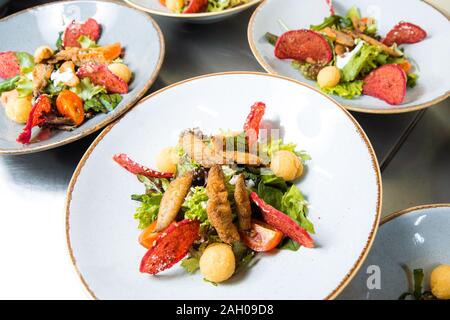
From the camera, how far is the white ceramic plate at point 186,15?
1.98m

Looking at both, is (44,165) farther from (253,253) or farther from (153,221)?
(253,253)

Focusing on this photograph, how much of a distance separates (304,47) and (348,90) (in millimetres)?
314

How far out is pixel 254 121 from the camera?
58.6 inches

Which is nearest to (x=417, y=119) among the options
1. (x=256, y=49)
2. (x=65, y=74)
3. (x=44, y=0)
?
(x=256, y=49)

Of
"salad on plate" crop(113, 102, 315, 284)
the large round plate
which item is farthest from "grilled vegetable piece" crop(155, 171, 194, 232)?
the large round plate

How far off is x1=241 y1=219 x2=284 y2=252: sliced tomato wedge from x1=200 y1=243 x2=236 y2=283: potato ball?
0.08 m

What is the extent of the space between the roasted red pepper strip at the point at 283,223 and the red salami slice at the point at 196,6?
1.18m

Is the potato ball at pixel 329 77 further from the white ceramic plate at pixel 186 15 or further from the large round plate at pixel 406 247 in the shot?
the large round plate at pixel 406 247

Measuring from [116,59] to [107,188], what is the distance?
83 centimetres

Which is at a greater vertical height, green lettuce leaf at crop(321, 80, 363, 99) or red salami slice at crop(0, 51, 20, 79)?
green lettuce leaf at crop(321, 80, 363, 99)

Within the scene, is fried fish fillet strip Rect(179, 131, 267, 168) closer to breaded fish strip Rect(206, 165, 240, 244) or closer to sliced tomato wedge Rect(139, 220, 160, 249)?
breaded fish strip Rect(206, 165, 240, 244)

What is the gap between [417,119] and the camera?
1.70 metres

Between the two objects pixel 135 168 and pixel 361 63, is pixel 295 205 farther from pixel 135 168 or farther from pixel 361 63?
pixel 361 63

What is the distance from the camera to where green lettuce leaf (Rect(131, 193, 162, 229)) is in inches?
52.2
